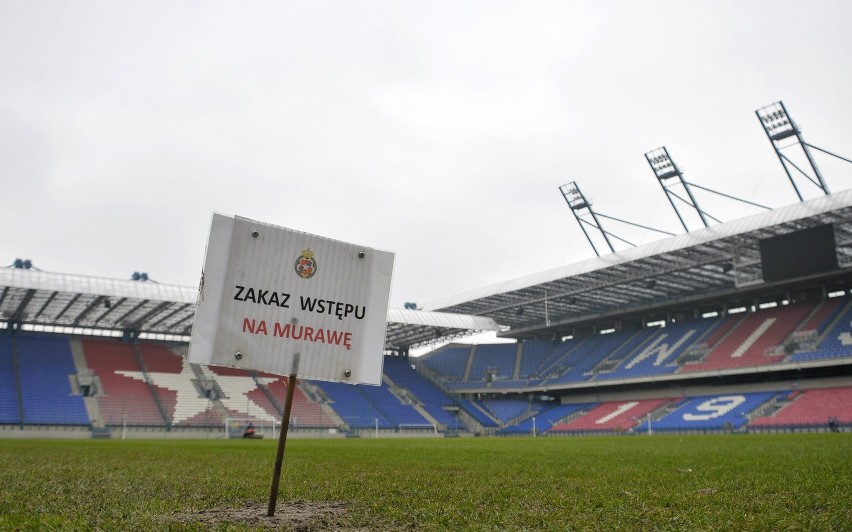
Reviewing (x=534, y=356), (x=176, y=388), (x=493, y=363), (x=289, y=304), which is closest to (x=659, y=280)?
(x=534, y=356)

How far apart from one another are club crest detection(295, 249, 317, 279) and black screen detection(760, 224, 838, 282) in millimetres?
36384

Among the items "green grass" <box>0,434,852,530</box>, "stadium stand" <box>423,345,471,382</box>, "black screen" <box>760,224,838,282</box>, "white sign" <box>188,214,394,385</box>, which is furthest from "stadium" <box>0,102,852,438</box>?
"white sign" <box>188,214,394,385</box>

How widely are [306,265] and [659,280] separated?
44.5 metres

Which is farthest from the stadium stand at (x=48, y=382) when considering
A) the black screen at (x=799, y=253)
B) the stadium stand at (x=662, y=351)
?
the black screen at (x=799, y=253)

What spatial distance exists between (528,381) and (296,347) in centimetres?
5320

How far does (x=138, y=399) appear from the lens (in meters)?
41.4

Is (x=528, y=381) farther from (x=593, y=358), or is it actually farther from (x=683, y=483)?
(x=683, y=483)

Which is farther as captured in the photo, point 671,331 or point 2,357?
point 671,331

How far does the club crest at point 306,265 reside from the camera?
4910mm

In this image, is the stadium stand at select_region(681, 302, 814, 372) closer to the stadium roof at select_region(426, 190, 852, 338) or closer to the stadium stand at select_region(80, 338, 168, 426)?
the stadium roof at select_region(426, 190, 852, 338)

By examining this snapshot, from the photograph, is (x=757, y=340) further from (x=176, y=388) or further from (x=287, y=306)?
(x=287, y=306)

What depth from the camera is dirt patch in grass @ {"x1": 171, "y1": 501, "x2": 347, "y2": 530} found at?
163 inches

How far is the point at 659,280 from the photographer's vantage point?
45.4 m

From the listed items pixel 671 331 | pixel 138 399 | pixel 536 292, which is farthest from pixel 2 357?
pixel 671 331
